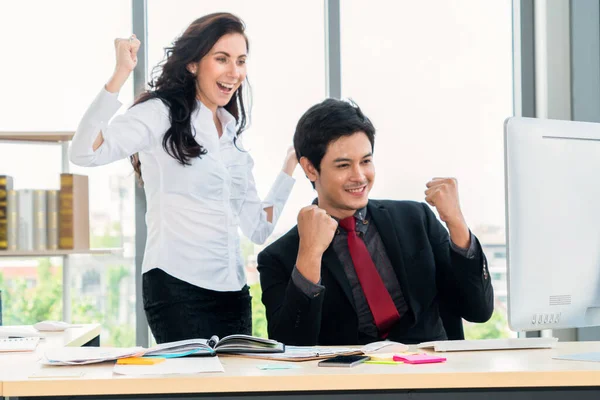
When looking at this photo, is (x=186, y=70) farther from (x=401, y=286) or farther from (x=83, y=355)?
(x=83, y=355)

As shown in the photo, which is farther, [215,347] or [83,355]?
[215,347]

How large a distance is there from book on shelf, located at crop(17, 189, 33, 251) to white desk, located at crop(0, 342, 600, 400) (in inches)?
69.2

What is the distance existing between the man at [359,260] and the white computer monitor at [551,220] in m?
0.42

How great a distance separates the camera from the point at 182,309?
2.23 meters

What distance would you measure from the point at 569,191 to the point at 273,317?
2.85 feet

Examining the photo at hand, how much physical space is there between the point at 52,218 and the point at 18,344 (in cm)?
136

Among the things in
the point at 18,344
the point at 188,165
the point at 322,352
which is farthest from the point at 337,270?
the point at 18,344

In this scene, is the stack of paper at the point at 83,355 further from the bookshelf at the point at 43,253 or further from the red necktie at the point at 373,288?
the bookshelf at the point at 43,253

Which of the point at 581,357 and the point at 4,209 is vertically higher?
the point at 4,209

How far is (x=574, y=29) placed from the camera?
10.8ft

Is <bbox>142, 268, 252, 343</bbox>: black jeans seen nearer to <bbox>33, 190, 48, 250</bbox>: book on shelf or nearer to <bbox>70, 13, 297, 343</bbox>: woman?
<bbox>70, 13, 297, 343</bbox>: woman

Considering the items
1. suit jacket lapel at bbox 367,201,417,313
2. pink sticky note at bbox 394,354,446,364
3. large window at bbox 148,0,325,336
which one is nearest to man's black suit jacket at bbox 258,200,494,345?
suit jacket lapel at bbox 367,201,417,313

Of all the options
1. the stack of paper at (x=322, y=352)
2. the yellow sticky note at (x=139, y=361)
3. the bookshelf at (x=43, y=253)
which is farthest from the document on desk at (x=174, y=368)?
the bookshelf at (x=43, y=253)

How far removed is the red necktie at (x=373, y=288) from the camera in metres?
2.00
